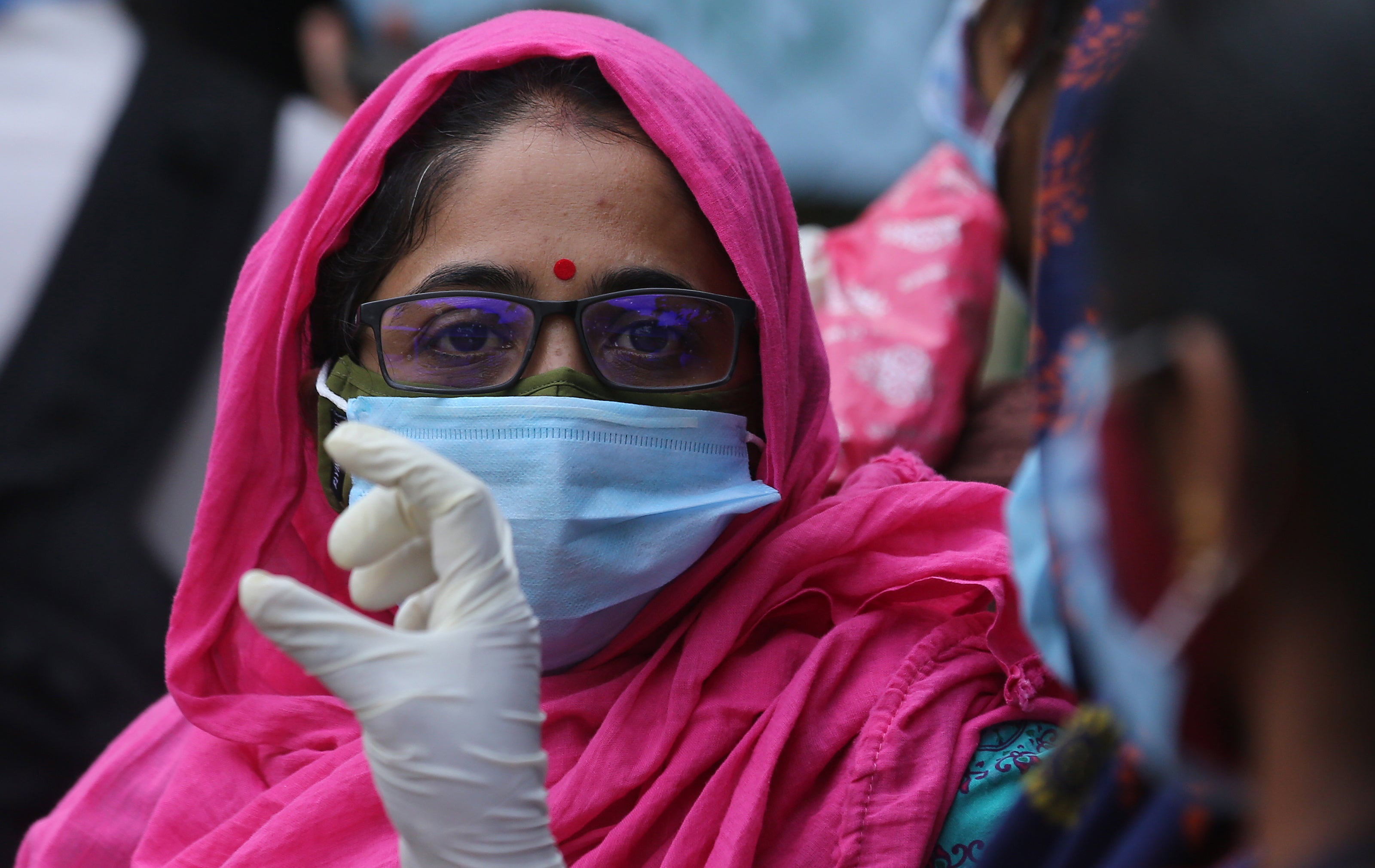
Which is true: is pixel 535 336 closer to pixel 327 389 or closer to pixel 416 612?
pixel 327 389

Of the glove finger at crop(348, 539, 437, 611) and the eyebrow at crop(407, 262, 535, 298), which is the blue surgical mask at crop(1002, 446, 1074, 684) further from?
the eyebrow at crop(407, 262, 535, 298)

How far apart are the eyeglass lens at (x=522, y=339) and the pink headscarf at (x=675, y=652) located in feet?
0.32

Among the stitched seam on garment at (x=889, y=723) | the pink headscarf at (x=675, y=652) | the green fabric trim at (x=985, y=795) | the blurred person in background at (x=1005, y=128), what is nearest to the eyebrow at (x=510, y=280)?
the pink headscarf at (x=675, y=652)

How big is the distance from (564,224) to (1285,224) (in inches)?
40.3

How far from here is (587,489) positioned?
1.46m

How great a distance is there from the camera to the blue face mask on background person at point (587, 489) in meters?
1.43

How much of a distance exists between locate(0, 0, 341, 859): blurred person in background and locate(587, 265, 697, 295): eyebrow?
168 cm

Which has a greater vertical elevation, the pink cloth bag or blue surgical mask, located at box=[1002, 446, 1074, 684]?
blue surgical mask, located at box=[1002, 446, 1074, 684]

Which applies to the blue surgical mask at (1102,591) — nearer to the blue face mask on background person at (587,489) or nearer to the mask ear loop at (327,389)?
the blue face mask on background person at (587,489)

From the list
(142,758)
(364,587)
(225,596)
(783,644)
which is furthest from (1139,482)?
(142,758)

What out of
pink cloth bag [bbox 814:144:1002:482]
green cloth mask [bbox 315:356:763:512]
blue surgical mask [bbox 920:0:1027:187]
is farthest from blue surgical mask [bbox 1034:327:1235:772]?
blue surgical mask [bbox 920:0:1027:187]

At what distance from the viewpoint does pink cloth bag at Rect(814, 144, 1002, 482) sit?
8.00 ft

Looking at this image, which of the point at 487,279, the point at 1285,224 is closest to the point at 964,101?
the point at 487,279

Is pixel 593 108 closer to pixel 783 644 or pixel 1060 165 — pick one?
pixel 783 644
